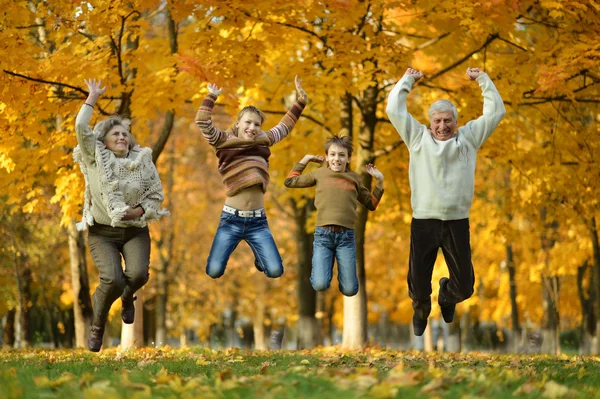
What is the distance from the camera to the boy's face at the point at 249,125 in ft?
28.9

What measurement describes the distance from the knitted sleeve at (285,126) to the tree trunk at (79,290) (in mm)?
9215

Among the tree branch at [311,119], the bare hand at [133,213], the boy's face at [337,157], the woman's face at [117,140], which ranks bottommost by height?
the bare hand at [133,213]

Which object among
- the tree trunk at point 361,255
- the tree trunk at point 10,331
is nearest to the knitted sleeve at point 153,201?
the tree trunk at point 361,255

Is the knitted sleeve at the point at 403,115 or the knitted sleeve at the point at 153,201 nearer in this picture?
the knitted sleeve at the point at 403,115

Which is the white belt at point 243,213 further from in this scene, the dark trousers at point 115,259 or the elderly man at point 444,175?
the elderly man at point 444,175

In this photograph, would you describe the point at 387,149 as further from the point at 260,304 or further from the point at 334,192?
the point at 260,304

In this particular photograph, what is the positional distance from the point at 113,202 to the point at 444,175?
3327 millimetres

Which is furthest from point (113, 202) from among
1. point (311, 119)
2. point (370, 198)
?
point (311, 119)

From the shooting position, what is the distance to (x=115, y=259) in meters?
8.41

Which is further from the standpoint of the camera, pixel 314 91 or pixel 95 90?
pixel 314 91

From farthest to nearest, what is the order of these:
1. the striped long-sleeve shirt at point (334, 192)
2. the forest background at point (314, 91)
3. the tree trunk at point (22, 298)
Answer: the tree trunk at point (22, 298)
the forest background at point (314, 91)
the striped long-sleeve shirt at point (334, 192)

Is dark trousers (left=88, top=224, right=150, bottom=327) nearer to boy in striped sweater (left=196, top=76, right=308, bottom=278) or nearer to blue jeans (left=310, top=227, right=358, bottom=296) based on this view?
boy in striped sweater (left=196, top=76, right=308, bottom=278)

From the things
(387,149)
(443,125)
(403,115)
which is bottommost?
(443,125)

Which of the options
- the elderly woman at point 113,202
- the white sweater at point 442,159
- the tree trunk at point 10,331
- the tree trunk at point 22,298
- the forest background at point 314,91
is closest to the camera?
the white sweater at point 442,159
